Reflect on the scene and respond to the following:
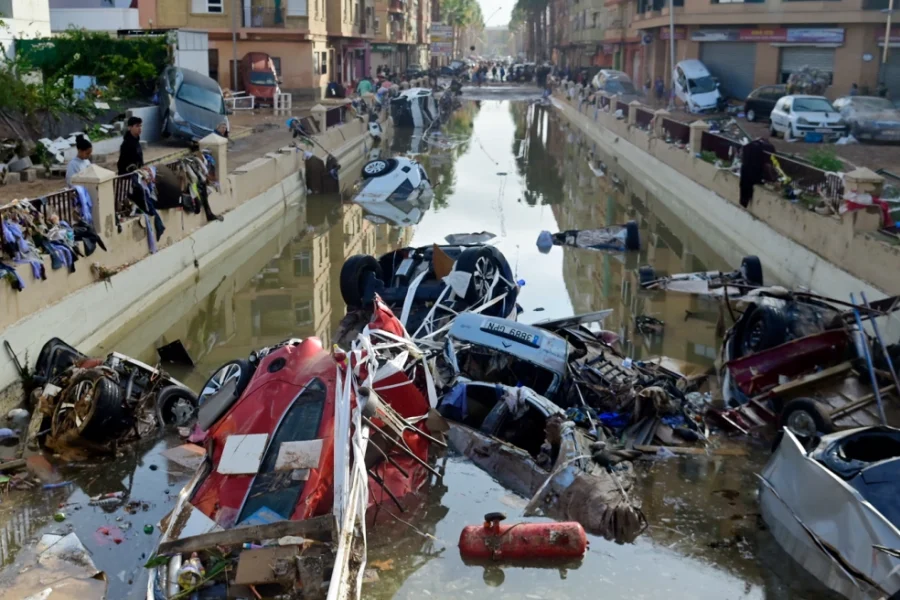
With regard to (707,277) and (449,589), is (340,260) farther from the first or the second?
(449,589)

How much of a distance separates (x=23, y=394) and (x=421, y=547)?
5.85 metres

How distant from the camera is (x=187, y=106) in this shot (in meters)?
29.4

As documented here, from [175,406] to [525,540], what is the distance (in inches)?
201

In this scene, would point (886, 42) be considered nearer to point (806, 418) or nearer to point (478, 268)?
point (478, 268)

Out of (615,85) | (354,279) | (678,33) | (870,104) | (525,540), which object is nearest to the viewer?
(525,540)

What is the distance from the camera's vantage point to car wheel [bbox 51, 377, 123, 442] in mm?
10555

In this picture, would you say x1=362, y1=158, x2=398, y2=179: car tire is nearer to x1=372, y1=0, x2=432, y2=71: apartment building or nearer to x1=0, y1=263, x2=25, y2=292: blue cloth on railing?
x1=0, y1=263, x2=25, y2=292: blue cloth on railing

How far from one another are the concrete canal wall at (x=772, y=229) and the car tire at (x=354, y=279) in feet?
25.4

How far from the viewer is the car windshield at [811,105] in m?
32.1

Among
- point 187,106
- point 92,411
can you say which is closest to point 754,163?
point 92,411

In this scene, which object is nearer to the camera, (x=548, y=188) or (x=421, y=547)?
(x=421, y=547)

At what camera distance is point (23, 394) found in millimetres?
A: 12039

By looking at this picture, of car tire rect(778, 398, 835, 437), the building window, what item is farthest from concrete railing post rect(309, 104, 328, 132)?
car tire rect(778, 398, 835, 437)

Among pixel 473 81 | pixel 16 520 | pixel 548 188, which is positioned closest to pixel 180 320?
pixel 16 520
